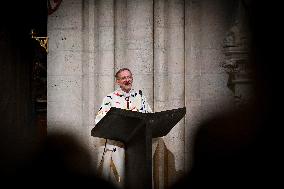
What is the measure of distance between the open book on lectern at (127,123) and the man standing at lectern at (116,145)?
87 cm

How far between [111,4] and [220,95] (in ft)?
6.21

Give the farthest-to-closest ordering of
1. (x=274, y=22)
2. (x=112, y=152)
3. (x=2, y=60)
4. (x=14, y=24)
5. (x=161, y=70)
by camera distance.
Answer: (x=14, y=24) < (x=2, y=60) < (x=161, y=70) < (x=274, y=22) < (x=112, y=152)

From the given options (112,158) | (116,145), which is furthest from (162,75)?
(112,158)

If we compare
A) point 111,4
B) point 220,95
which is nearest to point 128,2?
point 111,4

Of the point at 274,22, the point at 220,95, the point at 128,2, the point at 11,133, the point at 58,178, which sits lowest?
the point at 58,178

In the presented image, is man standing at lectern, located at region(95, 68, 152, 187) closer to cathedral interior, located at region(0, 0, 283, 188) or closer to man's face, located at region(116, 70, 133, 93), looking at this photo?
man's face, located at region(116, 70, 133, 93)

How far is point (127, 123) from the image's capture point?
317 centimetres

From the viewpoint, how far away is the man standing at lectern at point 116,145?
4.25 metres

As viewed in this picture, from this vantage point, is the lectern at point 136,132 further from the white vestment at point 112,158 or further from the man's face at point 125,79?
the man's face at point 125,79

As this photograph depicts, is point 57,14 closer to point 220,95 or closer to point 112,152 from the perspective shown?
point 112,152

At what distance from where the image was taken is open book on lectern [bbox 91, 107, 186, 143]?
9.98ft

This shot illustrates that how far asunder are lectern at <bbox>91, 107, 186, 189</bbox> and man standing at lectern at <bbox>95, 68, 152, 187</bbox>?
780 mm

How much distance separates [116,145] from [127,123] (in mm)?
1169

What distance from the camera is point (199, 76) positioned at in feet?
16.4
